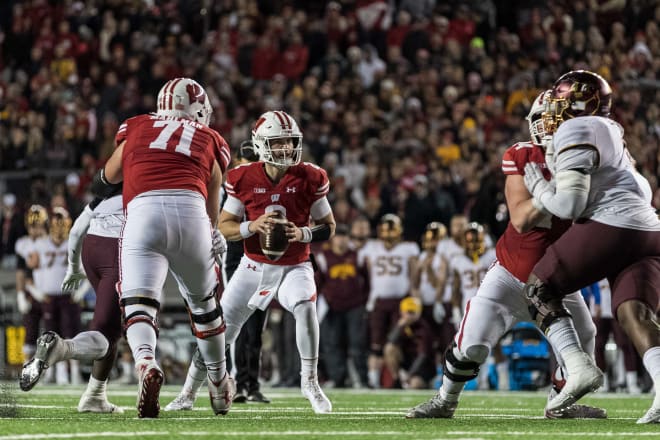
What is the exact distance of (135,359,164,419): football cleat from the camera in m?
6.54

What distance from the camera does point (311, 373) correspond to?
28.1ft

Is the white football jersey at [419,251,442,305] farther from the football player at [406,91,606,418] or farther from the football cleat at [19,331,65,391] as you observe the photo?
the football cleat at [19,331,65,391]

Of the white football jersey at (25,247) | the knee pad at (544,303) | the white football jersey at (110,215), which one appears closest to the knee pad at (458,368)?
the knee pad at (544,303)

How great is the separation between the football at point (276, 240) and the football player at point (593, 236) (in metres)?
2.26

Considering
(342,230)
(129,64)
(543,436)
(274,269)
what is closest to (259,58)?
(129,64)

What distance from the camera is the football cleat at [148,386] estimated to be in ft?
21.5

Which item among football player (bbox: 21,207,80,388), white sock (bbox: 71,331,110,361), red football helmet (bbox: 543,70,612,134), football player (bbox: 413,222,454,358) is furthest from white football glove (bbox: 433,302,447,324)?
red football helmet (bbox: 543,70,612,134)

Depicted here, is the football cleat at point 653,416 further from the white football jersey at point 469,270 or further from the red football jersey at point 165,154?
the white football jersey at point 469,270

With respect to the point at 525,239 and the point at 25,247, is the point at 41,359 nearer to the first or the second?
the point at 525,239

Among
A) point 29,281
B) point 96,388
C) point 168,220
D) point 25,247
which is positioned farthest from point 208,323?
point 25,247

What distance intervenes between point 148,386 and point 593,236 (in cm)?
233

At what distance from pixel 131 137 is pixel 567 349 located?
8.46 feet

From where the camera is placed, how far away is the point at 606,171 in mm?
6598

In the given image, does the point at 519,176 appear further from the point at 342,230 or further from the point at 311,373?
the point at 342,230
